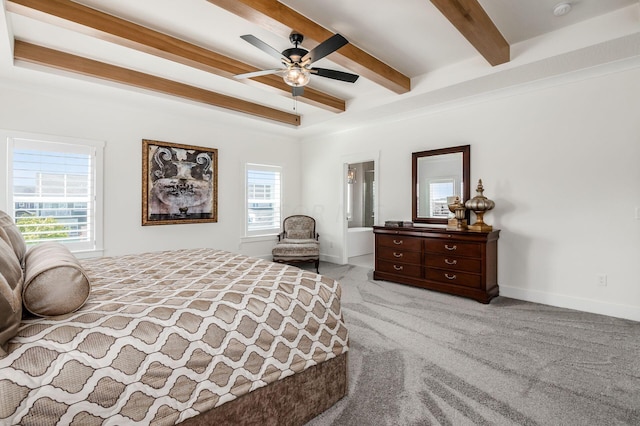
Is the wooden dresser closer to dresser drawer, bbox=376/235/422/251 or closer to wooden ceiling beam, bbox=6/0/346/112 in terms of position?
dresser drawer, bbox=376/235/422/251

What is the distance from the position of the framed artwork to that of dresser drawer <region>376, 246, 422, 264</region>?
9.55ft

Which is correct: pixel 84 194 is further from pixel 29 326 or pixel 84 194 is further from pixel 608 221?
pixel 608 221

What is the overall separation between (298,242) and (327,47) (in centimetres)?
366

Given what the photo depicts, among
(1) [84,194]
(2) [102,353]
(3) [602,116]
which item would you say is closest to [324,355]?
(2) [102,353]

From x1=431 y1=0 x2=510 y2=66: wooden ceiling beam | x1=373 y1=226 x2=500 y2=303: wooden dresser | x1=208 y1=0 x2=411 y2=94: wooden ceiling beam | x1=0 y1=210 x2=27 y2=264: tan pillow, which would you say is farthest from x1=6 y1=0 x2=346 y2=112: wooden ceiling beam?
x1=373 y1=226 x2=500 y2=303: wooden dresser

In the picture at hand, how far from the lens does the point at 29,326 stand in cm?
116

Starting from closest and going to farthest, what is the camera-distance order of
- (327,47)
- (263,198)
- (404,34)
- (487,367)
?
(487,367) → (327,47) → (404,34) → (263,198)

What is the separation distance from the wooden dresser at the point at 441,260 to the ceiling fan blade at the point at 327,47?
269 centimetres

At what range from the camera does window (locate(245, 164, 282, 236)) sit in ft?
19.7

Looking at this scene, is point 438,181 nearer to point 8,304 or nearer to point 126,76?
point 126,76

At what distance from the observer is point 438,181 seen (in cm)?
468

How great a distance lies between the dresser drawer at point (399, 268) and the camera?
4.43 metres

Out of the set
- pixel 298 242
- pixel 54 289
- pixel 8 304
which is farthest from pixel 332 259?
pixel 8 304

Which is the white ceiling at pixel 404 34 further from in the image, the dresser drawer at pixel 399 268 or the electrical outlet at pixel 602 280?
the dresser drawer at pixel 399 268
